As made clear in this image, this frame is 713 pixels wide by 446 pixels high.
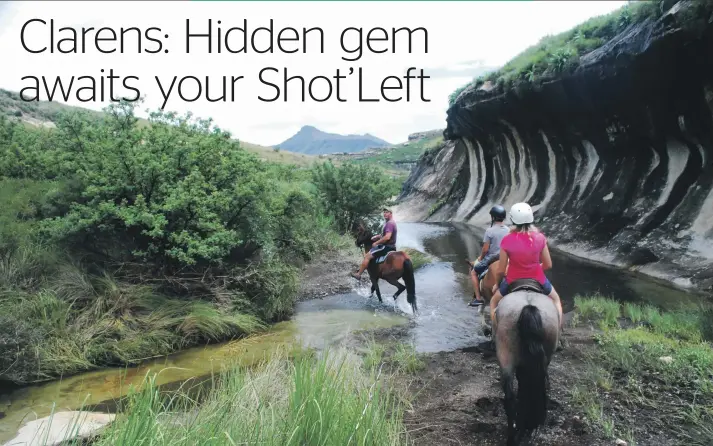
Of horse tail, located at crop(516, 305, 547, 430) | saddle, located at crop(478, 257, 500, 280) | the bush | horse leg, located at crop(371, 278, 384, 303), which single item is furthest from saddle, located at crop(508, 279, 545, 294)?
horse leg, located at crop(371, 278, 384, 303)

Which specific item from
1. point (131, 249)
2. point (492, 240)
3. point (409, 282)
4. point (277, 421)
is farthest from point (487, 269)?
point (131, 249)

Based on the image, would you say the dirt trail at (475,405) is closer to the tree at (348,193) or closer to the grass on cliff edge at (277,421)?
the grass on cliff edge at (277,421)

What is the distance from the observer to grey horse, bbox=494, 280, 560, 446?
5180 mm

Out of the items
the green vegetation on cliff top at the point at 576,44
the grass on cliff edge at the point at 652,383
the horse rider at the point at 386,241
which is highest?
the green vegetation on cliff top at the point at 576,44

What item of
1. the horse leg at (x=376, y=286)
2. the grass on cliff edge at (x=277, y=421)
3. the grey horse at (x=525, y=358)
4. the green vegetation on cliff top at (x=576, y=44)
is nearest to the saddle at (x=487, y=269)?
the horse leg at (x=376, y=286)

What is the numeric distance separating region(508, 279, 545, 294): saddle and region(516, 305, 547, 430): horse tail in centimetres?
67

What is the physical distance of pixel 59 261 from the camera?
30.5 ft

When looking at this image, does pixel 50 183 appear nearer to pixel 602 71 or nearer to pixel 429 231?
pixel 602 71

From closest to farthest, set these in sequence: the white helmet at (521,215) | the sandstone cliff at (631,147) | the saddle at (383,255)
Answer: the white helmet at (521,215) → the saddle at (383,255) → the sandstone cliff at (631,147)

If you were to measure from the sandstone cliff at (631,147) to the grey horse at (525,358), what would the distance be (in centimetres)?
972

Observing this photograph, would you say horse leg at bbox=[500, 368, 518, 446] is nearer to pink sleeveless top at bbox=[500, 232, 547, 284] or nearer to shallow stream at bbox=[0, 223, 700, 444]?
pink sleeveless top at bbox=[500, 232, 547, 284]

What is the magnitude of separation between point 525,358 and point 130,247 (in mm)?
7862

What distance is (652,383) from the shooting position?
6148mm

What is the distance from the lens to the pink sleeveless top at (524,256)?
6129 mm
